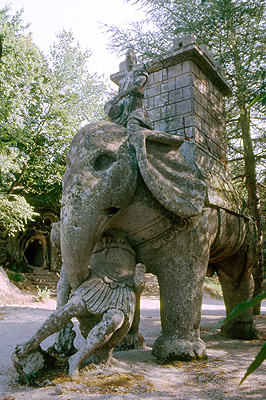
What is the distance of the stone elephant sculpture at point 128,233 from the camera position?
95.4 inches

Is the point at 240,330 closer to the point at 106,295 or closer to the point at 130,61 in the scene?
the point at 106,295

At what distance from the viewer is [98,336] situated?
2260 millimetres

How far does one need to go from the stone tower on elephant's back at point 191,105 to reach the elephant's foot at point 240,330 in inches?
61.5

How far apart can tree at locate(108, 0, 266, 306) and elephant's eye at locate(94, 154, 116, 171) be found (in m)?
4.49

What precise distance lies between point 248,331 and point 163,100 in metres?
2.99

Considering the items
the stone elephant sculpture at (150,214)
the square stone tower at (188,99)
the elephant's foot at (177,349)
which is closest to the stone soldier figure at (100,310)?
the stone elephant sculpture at (150,214)

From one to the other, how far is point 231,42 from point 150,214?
19.3ft

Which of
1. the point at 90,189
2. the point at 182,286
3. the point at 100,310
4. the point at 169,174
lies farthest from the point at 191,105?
the point at 100,310

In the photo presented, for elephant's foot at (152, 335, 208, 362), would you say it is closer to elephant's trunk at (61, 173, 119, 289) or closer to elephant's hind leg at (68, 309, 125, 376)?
elephant's hind leg at (68, 309, 125, 376)

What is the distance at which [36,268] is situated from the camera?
16.1m

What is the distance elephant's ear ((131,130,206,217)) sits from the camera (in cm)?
271

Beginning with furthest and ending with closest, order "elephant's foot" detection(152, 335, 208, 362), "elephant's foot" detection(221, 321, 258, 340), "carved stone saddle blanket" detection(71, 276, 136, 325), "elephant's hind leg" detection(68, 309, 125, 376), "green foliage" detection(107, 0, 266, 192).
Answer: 1. "green foliage" detection(107, 0, 266, 192)
2. "elephant's foot" detection(221, 321, 258, 340)
3. "elephant's foot" detection(152, 335, 208, 362)
4. "carved stone saddle blanket" detection(71, 276, 136, 325)
5. "elephant's hind leg" detection(68, 309, 125, 376)

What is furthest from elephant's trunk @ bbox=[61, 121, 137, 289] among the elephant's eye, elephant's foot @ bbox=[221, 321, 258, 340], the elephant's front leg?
elephant's foot @ bbox=[221, 321, 258, 340]

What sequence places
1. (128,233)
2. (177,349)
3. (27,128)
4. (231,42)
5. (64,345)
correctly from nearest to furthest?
(64,345), (177,349), (128,233), (231,42), (27,128)
